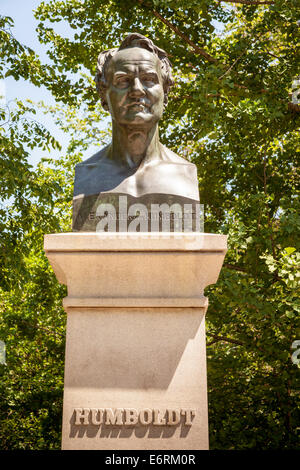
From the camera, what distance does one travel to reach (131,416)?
10.7 ft

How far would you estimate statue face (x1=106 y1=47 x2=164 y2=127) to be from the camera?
381cm

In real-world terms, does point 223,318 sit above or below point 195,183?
above

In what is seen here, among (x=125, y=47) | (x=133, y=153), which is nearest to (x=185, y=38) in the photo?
(x=125, y=47)

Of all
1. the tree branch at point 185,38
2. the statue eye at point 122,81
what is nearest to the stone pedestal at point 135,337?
the statue eye at point 122,81

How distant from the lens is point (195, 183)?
4.01m

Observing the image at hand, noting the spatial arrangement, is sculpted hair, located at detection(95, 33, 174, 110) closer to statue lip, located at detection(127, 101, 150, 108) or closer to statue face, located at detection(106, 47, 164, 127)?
statue face, located at detection(106, 47, 164, 127)

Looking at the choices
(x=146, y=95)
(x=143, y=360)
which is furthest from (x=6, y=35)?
(x=143, y=360)

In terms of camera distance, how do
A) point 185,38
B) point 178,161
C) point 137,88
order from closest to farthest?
point 137,88 < point 178,161 < point 185,38

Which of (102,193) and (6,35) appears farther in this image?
(6,35)

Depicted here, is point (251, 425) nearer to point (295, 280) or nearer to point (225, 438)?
point (225, 438)

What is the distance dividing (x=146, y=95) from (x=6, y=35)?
4520 mm

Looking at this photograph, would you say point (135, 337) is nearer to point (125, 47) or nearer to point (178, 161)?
point (178, 161)

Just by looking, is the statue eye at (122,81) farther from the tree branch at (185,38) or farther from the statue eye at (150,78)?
the tree branch at (185,38)

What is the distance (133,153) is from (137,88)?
48 centimetres
